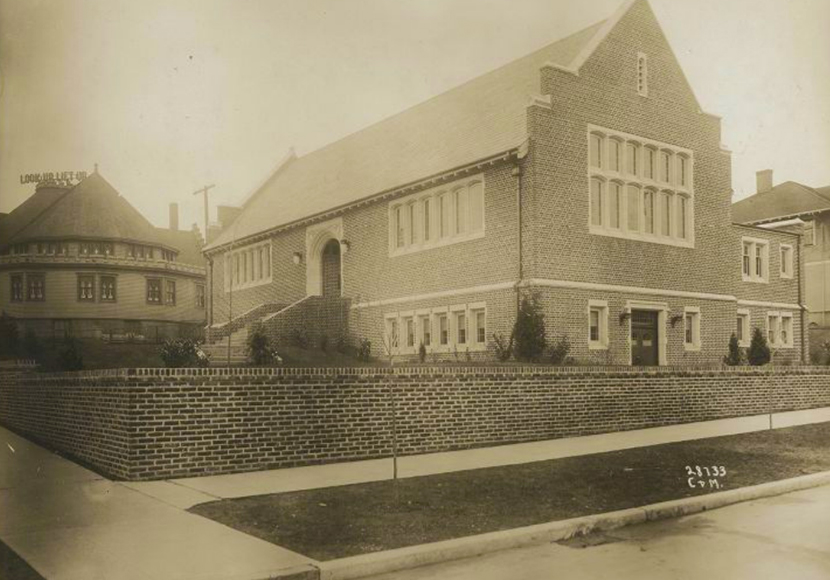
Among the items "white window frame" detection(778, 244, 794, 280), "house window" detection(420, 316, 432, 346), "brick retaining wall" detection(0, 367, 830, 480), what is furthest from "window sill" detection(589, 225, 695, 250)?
"white window frame" detection(778, 244, 794, 280)

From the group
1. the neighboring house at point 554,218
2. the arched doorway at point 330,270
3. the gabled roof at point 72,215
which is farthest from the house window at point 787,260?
the gabled roof at point 72,215

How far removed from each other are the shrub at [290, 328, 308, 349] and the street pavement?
61.2 feet

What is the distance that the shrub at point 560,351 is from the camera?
2016 cm

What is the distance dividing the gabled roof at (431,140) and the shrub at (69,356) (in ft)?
35.7

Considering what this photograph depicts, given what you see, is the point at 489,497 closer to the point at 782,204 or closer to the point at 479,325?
the point at 479,325

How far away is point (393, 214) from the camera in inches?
965

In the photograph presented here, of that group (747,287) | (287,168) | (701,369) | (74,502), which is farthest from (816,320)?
(74,502)

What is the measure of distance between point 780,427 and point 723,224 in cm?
980

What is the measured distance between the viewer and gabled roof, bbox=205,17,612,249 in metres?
22.4

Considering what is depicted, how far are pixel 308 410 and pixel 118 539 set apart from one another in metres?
5.27

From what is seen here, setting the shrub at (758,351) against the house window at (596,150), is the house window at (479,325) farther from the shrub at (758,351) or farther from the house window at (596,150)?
the shrub at (758,351)

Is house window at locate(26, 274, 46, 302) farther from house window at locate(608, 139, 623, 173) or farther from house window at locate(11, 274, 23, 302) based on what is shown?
house window at locate(608, 139, 623, 173)

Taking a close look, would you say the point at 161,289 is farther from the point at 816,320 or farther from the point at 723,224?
the point at 816,320

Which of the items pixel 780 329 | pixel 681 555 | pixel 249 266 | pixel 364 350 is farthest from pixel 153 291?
pixel 780 329
